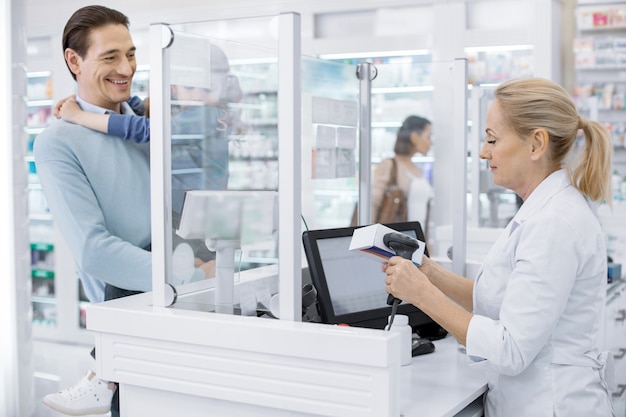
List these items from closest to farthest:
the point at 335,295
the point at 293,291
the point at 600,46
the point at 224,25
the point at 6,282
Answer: the point at 293,291 → the point at 224,25 → the point at 335,295 → the point at 6,282 → the point at 600,46

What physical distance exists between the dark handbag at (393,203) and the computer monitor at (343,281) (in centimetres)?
300

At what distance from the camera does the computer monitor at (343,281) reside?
224cm

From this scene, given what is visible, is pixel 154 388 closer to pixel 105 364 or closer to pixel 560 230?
pixel 105 364

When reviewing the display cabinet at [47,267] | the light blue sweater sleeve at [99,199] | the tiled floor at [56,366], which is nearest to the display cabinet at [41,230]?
the display cabinet at [47,267]

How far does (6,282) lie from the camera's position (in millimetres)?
3996

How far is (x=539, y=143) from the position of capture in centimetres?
194

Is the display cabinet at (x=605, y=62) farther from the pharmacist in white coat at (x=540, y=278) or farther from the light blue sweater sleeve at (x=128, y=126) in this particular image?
the light blue sweater sleeve at (x=128, y=126)

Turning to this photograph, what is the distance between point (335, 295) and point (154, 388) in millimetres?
629

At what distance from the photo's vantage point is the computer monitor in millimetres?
2242

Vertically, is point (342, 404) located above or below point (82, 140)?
below

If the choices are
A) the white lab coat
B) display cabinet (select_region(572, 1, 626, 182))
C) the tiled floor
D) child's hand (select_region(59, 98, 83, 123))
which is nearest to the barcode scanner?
the white lab coat

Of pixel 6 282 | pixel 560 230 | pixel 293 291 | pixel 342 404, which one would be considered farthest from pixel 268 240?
pixel 6 282

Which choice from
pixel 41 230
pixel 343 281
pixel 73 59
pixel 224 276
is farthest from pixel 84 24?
pixel 41 230

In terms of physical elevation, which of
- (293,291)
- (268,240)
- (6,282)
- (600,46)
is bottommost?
(6,282)
